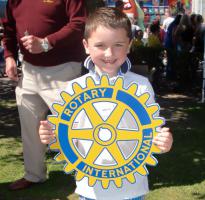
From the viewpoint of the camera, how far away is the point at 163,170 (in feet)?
14.4

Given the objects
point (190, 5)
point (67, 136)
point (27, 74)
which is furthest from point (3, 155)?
point (190, 5)

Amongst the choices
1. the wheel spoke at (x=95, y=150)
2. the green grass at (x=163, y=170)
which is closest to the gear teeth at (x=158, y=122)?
the wheel spoke at (x=95, y=150)

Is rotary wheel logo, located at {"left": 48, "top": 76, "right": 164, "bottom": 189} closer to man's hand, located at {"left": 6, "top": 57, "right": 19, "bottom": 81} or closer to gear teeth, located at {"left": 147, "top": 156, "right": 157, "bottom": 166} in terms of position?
gear teeth, located at {"left": 147, "top": 156, "right": 157, "bottom": 166}

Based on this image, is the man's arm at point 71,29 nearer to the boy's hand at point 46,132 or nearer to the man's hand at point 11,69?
the man's hand at point 11,69

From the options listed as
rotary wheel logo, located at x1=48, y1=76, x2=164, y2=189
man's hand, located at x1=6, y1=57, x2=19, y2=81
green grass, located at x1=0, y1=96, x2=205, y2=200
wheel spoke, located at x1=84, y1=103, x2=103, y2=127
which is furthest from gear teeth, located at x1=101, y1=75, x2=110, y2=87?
green grass, located at x1=0, y1=96, x2=205, y2=200

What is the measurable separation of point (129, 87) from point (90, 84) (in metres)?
0.16

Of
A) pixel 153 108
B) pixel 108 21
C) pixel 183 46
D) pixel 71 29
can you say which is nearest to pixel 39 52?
pixel 71 29

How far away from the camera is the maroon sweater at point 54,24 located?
2.96m

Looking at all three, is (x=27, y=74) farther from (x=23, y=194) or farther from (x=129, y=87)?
(x=129, y=87)

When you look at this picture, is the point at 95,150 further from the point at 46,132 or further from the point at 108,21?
the point at 108,21

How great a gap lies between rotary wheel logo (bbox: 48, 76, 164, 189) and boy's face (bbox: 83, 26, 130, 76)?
0.14 m

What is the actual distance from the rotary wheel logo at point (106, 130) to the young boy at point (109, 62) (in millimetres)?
37

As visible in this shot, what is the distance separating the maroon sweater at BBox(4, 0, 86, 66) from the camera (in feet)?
9.70

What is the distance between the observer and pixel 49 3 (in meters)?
2.99
